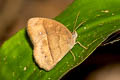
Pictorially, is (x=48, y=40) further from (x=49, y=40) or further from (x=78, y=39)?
(x=78, y=39)

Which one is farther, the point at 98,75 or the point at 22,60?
the point at 98,75

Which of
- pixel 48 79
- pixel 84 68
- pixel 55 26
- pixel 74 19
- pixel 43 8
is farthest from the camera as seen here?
pixel 43 8

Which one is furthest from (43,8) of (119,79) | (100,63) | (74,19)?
(74,19)

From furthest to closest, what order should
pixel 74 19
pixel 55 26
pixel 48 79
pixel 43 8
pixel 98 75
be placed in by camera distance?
1. pixel 43 8
2. pixel 98 75
3. pixel 74 19
4. pixel 55 26
5. pixel 48 79

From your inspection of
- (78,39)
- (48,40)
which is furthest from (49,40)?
(78,39)

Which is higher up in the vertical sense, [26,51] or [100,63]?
[26,51]

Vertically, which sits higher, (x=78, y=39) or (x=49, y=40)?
(x=49, y=40)

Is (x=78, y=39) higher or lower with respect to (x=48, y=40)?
lower

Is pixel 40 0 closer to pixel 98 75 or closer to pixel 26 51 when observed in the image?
pixel 98 75
